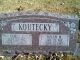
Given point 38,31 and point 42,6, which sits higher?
point 42,6

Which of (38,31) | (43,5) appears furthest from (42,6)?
(38,31)

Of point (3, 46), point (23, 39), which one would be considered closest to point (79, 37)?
point (23, 39)

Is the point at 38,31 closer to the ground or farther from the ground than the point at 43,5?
closer to the ground

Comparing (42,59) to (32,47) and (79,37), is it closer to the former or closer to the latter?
(32,47)

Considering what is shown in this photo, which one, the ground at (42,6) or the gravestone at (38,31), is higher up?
the ground at (42,6)

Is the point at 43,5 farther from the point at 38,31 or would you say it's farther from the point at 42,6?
the point at 38,31

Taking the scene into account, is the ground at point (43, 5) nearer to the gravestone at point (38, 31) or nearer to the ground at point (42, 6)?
the ground at point (42, 6)

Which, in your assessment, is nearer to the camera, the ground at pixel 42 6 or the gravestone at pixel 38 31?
the gravestone at pixel 38 31

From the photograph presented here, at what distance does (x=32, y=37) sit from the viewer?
514cm

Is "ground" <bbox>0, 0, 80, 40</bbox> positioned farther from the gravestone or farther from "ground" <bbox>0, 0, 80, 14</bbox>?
the gravestone

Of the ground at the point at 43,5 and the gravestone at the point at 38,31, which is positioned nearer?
the gravestone at the point at 38,31

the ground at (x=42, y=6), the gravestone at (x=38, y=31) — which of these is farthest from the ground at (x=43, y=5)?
the gravestone at (x=38, y=31)

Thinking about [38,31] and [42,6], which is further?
[42,6]

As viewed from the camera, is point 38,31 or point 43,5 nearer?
point 38,31
